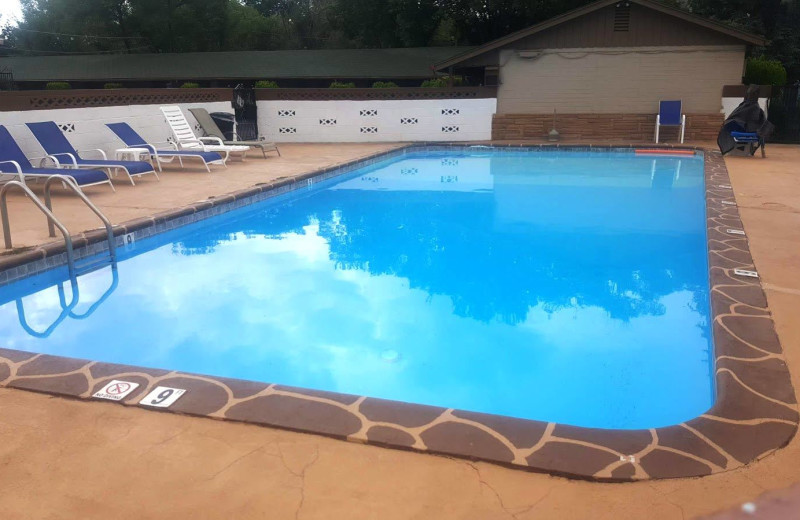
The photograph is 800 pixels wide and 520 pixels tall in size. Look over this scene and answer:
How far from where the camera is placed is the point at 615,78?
1664cm

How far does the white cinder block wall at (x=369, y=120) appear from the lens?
646 inches

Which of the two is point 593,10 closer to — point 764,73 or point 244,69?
point 764,73

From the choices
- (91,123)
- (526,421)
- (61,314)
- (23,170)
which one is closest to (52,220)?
(61,314)

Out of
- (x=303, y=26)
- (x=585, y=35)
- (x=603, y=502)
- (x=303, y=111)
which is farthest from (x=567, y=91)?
(x=303, y=26)

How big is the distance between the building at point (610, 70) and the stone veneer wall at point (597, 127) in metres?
0.03

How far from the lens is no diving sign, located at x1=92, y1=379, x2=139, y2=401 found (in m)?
2.95

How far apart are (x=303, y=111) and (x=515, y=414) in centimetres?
1407

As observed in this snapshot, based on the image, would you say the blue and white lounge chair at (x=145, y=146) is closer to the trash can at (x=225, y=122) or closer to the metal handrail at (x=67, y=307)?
the trash can at (x=225, y=122)

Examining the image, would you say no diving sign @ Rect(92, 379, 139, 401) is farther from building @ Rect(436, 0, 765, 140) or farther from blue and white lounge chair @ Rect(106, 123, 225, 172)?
building @ Rect(436, 0, 765, 140)

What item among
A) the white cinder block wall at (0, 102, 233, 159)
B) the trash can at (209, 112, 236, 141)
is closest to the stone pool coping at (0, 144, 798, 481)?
the white cinder block wall at (0, 102, 233, 159)

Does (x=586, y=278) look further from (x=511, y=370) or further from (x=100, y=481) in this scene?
(x=100, y=481)

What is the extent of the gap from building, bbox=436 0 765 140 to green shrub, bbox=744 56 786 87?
108 inches

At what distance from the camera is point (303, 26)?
43750mm

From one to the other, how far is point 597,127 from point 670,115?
6.00 ft
